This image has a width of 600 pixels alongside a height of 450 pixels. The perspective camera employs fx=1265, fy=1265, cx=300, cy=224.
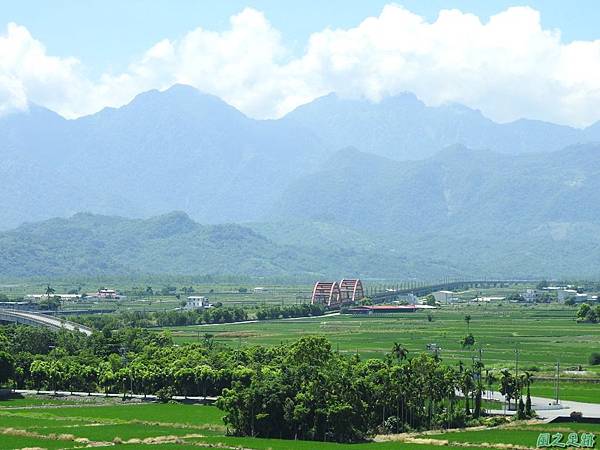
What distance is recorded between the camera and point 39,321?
160500 mm

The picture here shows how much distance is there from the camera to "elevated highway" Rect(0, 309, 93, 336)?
153 metres

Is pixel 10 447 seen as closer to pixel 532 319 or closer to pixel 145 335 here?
pixel 145 335

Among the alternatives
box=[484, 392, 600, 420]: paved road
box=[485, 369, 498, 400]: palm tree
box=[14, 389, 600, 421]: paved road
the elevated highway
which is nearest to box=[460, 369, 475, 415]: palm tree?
box=[14, 389, 600, 421]: paved road

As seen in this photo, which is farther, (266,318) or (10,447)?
(266,318)

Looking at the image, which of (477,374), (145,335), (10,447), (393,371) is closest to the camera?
(10,447)

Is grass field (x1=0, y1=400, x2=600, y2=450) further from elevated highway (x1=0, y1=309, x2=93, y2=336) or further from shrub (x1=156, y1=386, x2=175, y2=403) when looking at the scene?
elevated highway (x1=0, y1=309, x2=93, y2=336)

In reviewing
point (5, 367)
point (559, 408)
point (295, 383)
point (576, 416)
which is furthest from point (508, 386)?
point (5, 367)

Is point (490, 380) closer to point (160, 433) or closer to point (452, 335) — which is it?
point (160, 433)

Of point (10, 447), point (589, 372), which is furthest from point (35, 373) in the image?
point (589, 372)

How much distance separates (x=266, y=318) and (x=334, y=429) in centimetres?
11799

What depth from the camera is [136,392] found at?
333 ft

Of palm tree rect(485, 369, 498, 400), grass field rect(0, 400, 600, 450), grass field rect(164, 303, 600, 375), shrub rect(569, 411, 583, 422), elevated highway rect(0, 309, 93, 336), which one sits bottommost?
grass field rect(0, 400, 600, 450)

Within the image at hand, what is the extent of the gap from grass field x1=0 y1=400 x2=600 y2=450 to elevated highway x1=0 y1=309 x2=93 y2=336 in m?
61.2

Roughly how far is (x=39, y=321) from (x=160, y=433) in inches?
3376
